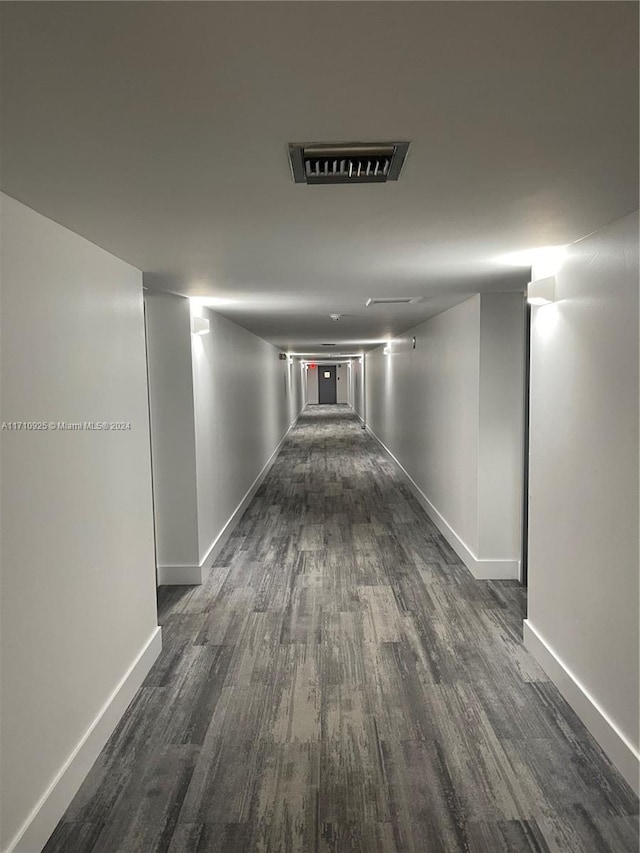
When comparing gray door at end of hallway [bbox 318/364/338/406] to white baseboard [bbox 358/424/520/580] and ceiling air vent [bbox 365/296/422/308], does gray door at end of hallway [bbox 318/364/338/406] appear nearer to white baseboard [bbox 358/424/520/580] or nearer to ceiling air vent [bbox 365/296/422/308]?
white baseboard [bbox 358/424/520/580]

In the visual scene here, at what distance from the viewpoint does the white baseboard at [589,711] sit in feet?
7.29

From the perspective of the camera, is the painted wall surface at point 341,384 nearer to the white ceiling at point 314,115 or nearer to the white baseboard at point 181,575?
the white baseboard at point 181,575

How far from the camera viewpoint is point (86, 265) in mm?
2455

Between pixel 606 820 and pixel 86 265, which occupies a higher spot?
pixel 86 265

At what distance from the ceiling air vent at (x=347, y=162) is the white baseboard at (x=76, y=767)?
227 centimetres

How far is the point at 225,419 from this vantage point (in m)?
5.78

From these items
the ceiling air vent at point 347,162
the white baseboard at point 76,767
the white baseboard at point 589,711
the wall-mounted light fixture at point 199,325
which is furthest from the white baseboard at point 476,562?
the ceiling air vent at point 347,162

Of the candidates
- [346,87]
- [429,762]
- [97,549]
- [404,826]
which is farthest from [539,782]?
[346,87]

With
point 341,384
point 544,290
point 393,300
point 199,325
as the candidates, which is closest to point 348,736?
point 544,290

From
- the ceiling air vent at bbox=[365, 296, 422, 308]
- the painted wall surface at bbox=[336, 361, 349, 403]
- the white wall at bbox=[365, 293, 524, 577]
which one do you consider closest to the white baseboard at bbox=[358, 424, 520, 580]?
the white wall at bbox=[365, 293, 524, 577]

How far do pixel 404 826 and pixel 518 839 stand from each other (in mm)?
401

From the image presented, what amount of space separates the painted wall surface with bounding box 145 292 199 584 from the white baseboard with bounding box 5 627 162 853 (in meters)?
1.43

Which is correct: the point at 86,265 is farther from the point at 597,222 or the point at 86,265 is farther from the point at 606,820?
the point at 606,820

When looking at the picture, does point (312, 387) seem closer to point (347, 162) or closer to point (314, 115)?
point (347, 162)
